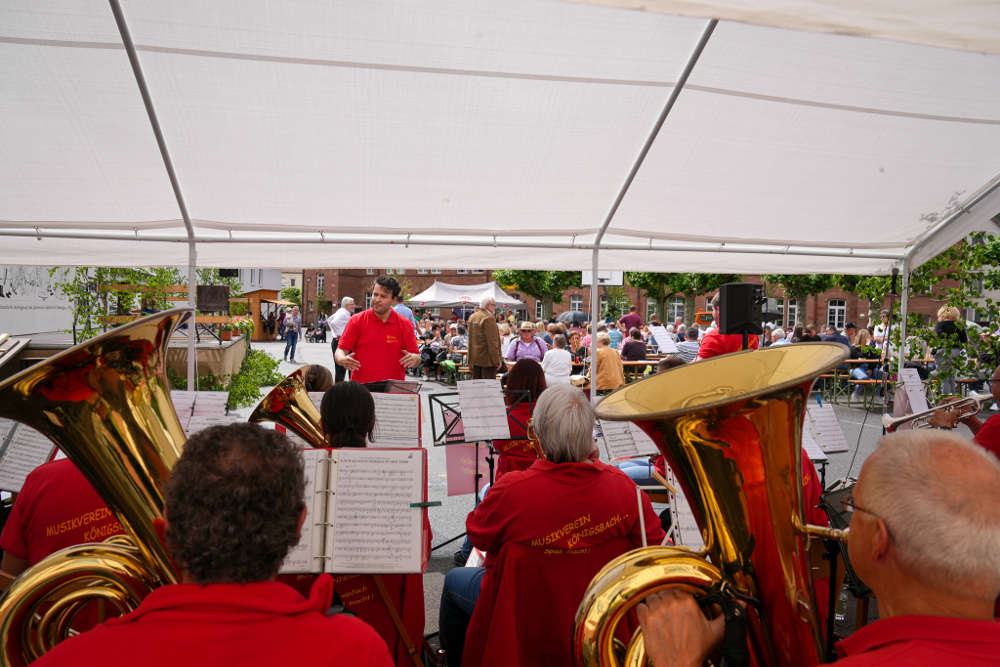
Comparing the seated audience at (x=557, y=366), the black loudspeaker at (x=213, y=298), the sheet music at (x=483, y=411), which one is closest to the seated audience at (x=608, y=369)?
the seated audience at (x=557, y=366)

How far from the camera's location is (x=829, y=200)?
5.37m

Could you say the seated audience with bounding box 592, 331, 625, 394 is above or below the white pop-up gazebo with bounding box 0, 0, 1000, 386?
below

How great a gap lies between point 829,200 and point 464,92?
342 centimetres

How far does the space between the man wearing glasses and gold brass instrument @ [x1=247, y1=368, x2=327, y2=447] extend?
2.17 meters

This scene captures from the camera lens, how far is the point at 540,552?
204 cm

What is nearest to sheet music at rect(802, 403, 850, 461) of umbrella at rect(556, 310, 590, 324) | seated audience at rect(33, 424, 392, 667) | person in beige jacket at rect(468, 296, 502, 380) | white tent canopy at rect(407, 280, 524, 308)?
seated audience at rect(33, 424, 392, 667)

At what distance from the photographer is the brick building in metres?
33.6

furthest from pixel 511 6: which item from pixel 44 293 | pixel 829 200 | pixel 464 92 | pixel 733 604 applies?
pixel 44 293

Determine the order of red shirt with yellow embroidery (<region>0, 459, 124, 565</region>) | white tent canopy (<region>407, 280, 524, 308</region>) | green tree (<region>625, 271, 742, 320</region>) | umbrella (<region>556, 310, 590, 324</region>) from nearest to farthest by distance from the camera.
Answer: red shirt with yellow embroidery (<region>0, 459, 124, 565</region>) → white tent canopy (<region>407, 280, 524, 308</region>) → umbrella (<region>556, 310, 590, 324</region>) → green tree (<region>625, 271, 742, 320</region>)

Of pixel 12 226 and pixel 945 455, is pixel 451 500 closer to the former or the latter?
pixel 12 226

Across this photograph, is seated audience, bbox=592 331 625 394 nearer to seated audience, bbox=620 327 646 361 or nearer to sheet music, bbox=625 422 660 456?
seated audience, bbox=620 327 646 361

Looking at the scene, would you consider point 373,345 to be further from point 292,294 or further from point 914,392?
point 292,294

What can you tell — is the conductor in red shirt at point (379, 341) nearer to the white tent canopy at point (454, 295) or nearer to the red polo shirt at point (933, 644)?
the red polo shirt at point (933, 644)

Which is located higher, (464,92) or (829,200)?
(464,92)
